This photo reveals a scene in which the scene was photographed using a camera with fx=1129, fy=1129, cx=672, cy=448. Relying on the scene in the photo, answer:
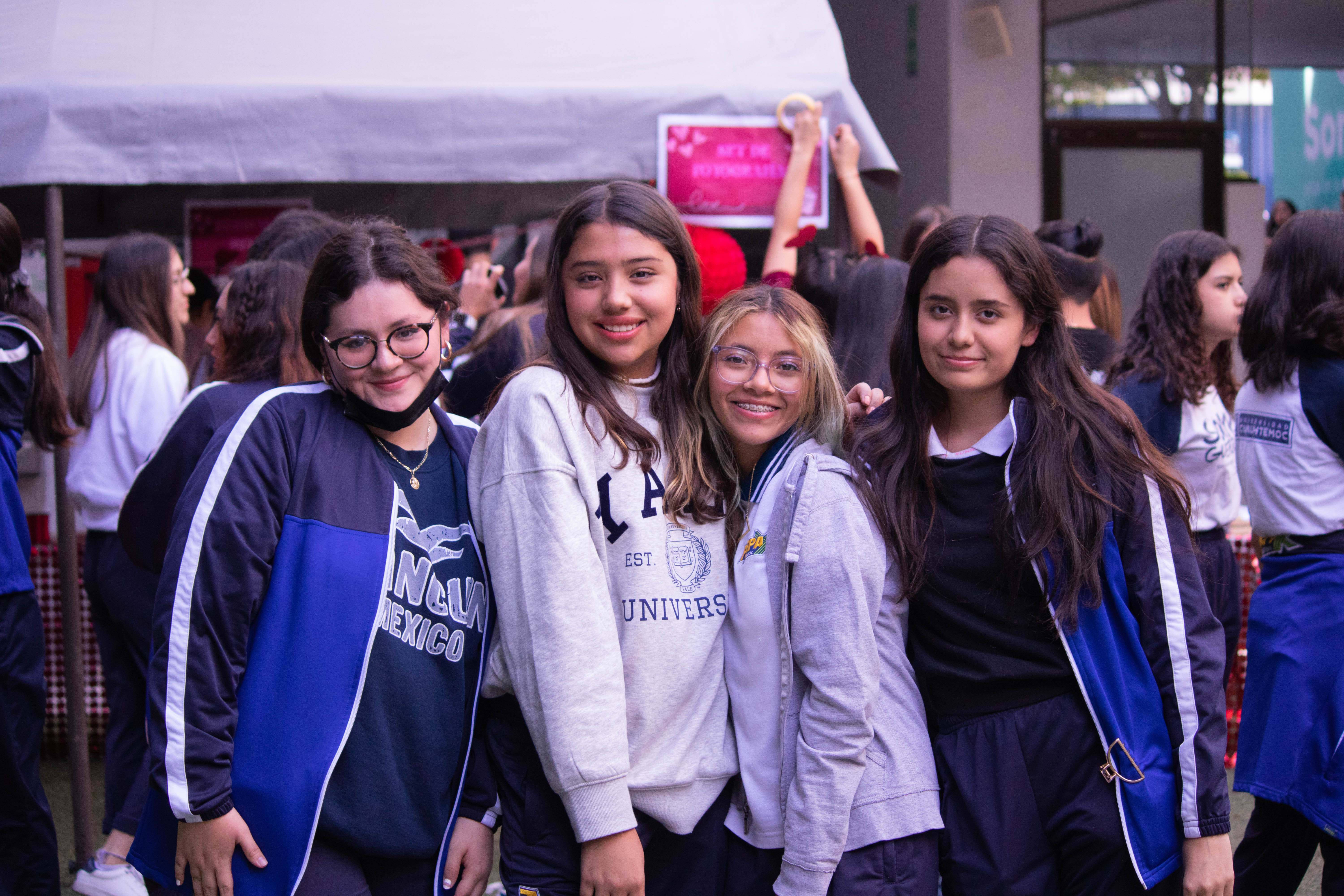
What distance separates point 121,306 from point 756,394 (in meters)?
2.94

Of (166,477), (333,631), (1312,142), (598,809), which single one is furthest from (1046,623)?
(1312,142)

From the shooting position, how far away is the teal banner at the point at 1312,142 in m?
8.83

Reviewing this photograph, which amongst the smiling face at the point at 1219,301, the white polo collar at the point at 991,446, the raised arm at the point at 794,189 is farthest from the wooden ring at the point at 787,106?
the white polo collar at the point at 991,446

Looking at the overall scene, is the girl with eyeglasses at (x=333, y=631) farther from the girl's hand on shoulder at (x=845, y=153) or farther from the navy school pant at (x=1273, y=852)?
the navy school pant at (x=1273, y=852)

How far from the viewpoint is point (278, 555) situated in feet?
6.63

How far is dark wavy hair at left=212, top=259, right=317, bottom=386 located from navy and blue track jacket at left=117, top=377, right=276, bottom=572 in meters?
0.13

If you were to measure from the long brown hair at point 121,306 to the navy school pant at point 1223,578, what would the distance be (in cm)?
376

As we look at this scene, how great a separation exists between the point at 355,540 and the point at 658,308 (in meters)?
0.74

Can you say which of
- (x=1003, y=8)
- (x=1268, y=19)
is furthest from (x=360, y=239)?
(x=1268, y=19)

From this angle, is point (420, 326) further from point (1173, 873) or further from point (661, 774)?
point (1173, 873)

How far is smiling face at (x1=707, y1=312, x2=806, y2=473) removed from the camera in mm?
2285

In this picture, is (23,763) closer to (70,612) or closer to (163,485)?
(163,485)

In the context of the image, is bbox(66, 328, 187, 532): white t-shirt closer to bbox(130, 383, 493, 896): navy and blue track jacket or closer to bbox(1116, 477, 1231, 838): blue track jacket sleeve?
bbox(130, 383, 493, 896): navy and blue track jacket

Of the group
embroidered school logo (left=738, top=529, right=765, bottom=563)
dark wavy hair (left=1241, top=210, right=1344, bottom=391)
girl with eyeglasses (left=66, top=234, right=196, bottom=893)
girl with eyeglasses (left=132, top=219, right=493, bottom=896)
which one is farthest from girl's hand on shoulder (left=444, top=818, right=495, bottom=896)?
dark wavy hair (left=1241, top=210, right=1344, bottom=391)
